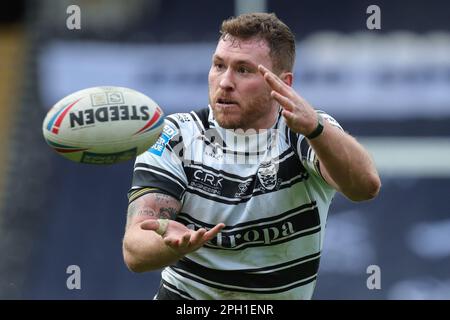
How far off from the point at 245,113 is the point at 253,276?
3.19ft

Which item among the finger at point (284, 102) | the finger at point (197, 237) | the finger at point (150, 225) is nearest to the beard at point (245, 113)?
the finger at point (284, 102)

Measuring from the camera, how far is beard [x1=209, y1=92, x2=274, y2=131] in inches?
232

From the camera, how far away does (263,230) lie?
5.89 m

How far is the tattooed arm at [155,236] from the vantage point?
5.10m

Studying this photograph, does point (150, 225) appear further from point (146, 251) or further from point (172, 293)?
point (172, 293)

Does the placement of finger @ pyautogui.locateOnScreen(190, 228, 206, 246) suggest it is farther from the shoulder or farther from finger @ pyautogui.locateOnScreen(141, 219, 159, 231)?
the shoulder

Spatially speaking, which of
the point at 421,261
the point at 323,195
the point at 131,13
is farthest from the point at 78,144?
the point at 131,13

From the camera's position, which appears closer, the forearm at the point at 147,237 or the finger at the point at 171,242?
the finger at the point at 171,242

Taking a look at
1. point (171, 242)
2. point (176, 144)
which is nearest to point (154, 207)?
point (176, 144)

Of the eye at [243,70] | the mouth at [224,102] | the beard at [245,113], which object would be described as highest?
the eye at [243,70]

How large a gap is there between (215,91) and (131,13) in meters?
7.81

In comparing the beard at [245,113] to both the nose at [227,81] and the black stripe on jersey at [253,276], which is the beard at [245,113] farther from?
the black stripe on jersey at [253,276]

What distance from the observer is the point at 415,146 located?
11586 millimetres
